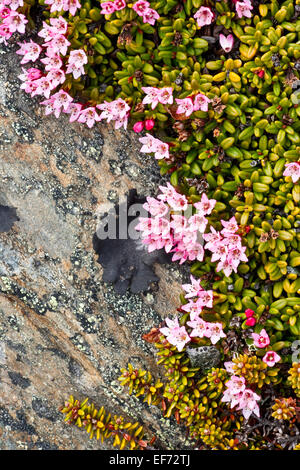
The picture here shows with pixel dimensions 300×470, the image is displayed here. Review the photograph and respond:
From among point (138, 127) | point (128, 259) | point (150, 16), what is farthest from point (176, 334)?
point (150, 16)

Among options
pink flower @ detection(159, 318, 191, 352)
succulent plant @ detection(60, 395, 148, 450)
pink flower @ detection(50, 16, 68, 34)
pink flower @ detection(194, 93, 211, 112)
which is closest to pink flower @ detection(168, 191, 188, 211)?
pink flower @ detection(194, 93, 211, 112)


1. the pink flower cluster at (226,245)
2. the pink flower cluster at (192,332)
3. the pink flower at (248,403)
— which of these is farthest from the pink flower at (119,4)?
the pink flower at (248,403)

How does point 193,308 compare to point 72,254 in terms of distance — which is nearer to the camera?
point 193,308

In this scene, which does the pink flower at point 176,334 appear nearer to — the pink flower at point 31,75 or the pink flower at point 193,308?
the pink flower at point 193,308

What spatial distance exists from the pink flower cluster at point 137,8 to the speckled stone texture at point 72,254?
2.56ft

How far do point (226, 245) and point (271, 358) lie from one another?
32.8 inches

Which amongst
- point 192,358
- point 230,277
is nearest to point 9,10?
point 230,277

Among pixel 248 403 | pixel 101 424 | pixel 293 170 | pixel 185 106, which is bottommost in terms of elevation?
pixel 101 424

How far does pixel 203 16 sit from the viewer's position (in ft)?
11.3

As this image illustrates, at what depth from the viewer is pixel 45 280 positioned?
3.86 m

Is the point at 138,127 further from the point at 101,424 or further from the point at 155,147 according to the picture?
the point at 101,424

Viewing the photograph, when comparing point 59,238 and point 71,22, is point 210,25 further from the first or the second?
point 59,238

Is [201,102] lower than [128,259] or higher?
higher

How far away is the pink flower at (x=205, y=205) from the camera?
341 cm
